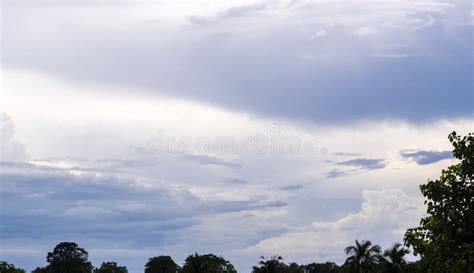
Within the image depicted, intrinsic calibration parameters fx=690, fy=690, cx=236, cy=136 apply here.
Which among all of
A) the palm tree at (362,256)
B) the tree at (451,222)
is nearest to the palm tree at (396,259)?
the palm tree at (362,256)

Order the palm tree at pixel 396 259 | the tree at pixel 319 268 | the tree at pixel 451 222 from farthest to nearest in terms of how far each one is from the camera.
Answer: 1. the tree at pixel 319 268
2. the palm tree at pixel 396 259
3. the tree at pixel 451 222

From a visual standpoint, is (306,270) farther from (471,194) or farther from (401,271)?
(471,194)

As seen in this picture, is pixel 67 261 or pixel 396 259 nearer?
pixel 396 259

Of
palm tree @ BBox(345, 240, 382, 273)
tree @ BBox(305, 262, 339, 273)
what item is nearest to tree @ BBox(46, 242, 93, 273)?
tree @ BBox(305, 262, 339, 273)

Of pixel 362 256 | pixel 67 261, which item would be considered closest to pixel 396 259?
pixel 362 256

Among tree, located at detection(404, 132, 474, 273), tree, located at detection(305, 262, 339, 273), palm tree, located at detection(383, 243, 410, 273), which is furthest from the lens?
tree, located at detection(305, 262, 339, 273)

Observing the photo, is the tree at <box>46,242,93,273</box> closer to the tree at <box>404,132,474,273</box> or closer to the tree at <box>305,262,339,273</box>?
the tree at <box>305,262,339,273</box>

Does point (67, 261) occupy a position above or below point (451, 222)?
above

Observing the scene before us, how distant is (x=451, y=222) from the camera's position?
1045 inches

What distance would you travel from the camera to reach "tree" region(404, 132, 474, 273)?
85.4ft

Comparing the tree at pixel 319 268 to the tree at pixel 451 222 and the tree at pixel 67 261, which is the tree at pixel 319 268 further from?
the tree at pixel 451 222

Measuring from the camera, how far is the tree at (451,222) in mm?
26016

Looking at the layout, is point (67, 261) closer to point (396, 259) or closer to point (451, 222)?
point (396, 259)

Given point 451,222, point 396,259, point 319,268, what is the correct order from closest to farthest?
point 451,222, point 396,259, point 319,268
